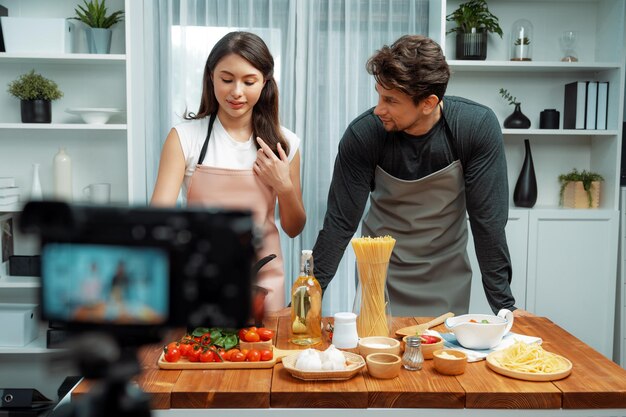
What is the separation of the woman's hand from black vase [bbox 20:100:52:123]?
4.48ft

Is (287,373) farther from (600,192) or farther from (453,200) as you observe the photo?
(600,192)

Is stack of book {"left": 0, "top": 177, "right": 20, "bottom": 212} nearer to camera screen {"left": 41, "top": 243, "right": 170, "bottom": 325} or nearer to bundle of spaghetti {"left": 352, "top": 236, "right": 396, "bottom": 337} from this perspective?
bundle of spaghetti {"left": 352, "top": 236, "right": 396, "bottom": 337}

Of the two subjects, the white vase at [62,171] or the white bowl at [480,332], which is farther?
the white vase at [62,171]

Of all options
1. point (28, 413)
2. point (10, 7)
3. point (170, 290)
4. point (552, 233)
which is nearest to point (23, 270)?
point (28, 413)

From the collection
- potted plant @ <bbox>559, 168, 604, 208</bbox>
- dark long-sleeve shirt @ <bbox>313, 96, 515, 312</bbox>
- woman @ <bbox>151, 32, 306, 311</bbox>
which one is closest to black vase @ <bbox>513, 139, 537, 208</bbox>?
potted plant @ <bbox>559, 168, 604, 208</bbox>

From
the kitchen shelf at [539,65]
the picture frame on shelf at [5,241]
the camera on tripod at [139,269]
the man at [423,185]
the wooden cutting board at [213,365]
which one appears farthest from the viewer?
the kitchen shelf at [539,65]

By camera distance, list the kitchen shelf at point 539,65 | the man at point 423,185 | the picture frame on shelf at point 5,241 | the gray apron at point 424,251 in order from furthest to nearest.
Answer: the kitchen shelf at point 539,65
the picture frame on shelf at point 5,241
the gray apron at point 424,251
the man at point 423,185

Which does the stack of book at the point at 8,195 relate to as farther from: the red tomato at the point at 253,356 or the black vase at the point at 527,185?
the black vase at the point at 527,185

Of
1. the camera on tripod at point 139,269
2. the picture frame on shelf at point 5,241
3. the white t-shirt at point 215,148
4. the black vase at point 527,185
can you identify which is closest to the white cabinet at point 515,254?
the black vase at point 527,185

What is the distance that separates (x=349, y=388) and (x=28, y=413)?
152cm

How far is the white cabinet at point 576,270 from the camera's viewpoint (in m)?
3.41

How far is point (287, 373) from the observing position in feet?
4.89

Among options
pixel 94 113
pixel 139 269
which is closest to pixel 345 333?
pixel 139 269

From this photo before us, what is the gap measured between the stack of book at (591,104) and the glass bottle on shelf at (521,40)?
312mm
